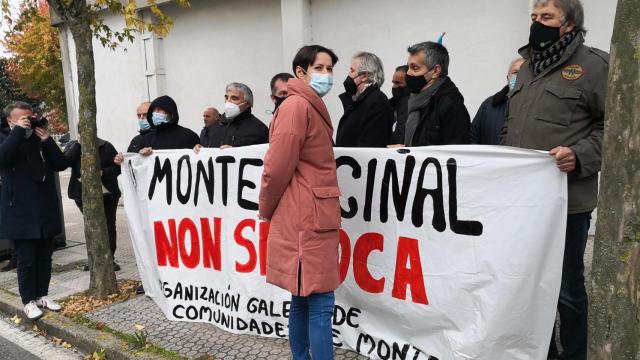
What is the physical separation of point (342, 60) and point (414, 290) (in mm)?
4989

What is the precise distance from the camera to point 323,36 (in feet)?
24.8

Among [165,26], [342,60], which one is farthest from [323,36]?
[165,26]

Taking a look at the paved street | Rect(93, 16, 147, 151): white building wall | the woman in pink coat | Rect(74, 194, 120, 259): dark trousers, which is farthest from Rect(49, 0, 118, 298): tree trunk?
Rect(93, 16, 147, 151): white building wall

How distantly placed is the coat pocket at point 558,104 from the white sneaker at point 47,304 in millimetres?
4109

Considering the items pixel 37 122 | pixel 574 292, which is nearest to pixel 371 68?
pixel 574 292

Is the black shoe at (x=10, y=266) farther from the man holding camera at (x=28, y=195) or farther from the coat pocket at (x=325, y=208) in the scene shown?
the coat pocket at (x=325, y=208)

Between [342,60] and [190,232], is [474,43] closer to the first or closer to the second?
[342,60]

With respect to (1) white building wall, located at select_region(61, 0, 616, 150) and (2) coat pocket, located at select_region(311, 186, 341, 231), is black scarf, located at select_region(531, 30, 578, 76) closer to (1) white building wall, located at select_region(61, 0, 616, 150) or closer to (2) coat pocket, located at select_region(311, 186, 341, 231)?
(2) coat pocket, located at select_region(311, 186, 341, 231)

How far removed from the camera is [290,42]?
25.1 feet

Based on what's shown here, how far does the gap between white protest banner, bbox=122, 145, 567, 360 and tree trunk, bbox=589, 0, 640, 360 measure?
779mm

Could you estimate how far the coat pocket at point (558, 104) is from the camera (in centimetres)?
243

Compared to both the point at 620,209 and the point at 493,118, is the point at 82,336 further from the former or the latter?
the point at 620,209

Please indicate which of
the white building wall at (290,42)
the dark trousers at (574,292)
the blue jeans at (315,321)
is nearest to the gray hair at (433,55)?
the dark trousers at (574,292)

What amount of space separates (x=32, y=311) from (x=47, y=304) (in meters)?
0.14
